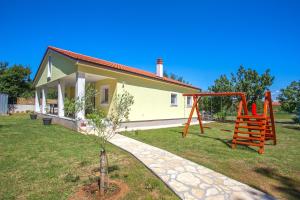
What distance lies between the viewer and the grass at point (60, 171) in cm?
313

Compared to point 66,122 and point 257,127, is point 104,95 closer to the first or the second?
point 66,122

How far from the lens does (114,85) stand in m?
11.0

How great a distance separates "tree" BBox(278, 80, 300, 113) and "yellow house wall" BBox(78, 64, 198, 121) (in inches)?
483

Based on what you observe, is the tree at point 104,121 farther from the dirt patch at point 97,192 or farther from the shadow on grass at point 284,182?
the shadow on grass at point 284,182

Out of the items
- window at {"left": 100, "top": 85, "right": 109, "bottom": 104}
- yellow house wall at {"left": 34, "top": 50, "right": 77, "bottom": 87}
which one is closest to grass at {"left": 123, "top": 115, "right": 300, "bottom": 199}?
window at {"left": 100, "top": 85, "right": 109, "bottom": 104}

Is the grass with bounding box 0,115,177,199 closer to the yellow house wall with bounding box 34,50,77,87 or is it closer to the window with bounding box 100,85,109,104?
the yellow house wall with bounding box 34,50,77,87

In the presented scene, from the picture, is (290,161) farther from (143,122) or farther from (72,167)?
(143,122)

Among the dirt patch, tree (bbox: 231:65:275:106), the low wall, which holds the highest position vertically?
tree (bbox: 231:65:275:106)

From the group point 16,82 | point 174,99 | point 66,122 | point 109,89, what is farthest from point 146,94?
point 16,82

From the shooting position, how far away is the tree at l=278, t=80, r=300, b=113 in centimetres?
1855

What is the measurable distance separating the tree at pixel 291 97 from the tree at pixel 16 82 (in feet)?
108

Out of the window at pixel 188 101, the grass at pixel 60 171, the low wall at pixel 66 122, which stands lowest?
the grass at pixel 60 171

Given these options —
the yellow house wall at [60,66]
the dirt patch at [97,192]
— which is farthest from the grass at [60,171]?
the yellow house wall at [60,66]

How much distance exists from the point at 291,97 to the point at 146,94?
54.9 feet
